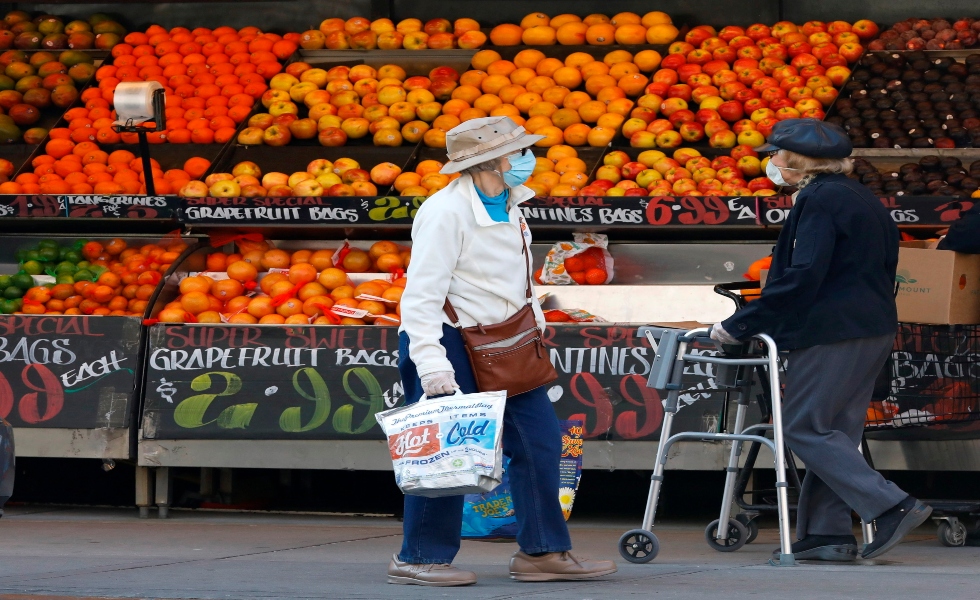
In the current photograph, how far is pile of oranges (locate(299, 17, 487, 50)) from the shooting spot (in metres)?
9.48

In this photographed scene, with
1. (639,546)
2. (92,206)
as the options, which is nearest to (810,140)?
(639,546)

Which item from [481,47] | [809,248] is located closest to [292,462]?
[809,248]

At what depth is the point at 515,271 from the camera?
4645 mm

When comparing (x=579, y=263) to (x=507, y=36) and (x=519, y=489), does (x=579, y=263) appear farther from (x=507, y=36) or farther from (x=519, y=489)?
(x=519, y=489)

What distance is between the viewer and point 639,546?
5.13m

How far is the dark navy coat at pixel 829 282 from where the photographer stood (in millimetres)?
4793

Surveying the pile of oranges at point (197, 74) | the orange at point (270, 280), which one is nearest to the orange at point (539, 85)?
the pile of oranges at point (197, 74)

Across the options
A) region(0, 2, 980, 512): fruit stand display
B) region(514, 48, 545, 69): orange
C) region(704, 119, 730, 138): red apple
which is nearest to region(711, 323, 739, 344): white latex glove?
region(0, 2, 980, 512): fruit stand display

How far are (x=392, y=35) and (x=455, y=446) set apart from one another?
5.76 m

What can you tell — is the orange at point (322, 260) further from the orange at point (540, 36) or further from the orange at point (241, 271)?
the orange at point (540, 36)

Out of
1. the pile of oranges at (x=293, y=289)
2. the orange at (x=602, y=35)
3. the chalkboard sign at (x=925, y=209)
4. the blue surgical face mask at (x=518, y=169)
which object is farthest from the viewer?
the orange at (x=602, y=35)

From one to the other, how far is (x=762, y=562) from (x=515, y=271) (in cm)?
158

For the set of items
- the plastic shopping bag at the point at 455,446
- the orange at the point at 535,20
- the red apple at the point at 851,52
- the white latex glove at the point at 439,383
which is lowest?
the plastic shopping bag at the point at 455,446

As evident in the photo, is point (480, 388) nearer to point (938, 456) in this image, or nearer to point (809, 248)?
point (809, 248)
